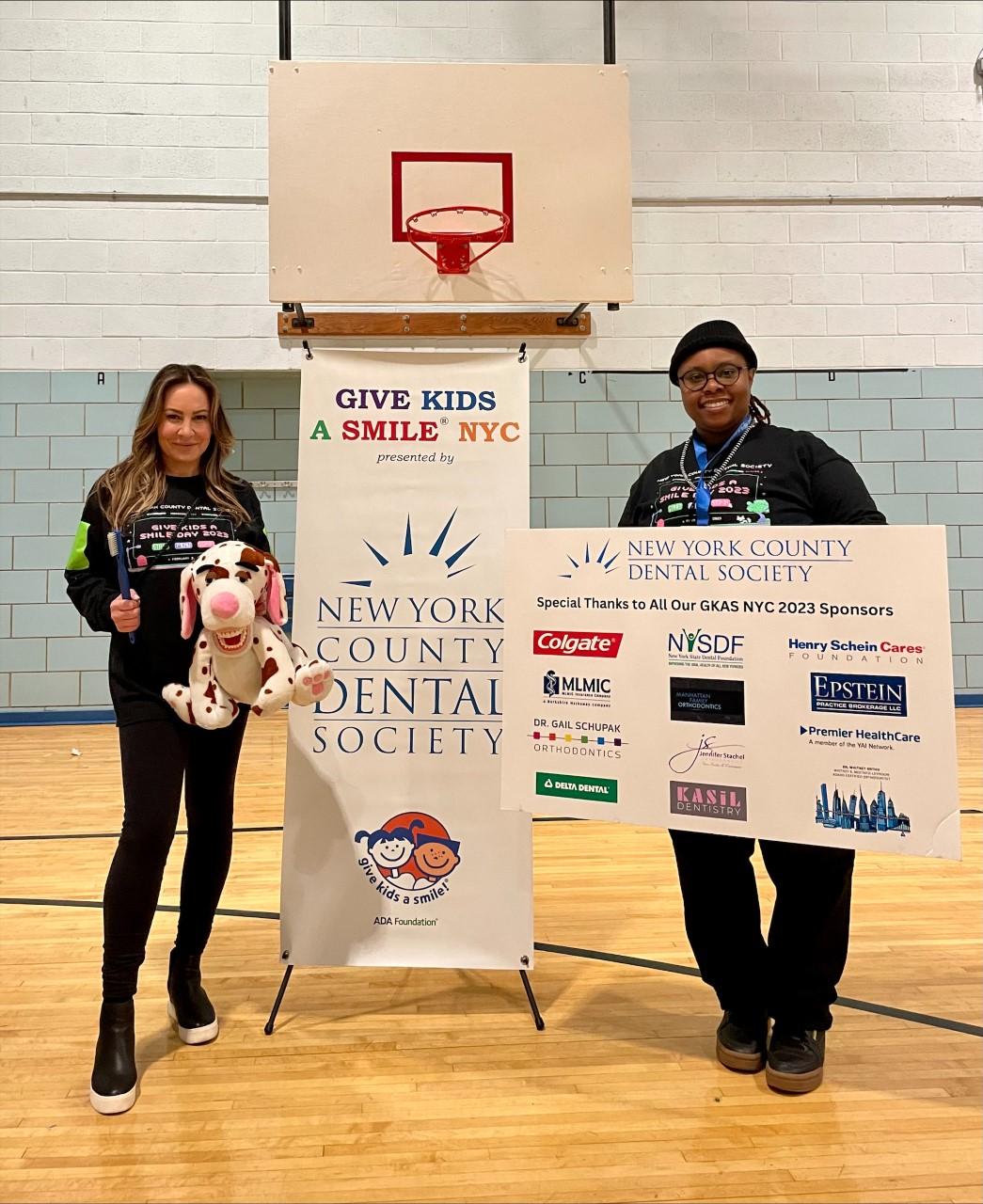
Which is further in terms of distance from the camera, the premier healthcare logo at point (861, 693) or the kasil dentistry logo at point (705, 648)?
the kasil dentistry logo at point (705, 648)

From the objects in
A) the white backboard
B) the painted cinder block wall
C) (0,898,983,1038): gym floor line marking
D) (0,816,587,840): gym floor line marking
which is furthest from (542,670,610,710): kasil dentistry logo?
the painted cinder block wall

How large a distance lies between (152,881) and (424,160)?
210 cm

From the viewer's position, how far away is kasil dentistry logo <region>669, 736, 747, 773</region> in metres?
1.50

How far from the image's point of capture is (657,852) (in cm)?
300

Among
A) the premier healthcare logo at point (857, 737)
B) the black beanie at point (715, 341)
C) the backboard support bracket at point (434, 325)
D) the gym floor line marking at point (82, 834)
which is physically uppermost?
the backboard support bracket at point (434, 325)

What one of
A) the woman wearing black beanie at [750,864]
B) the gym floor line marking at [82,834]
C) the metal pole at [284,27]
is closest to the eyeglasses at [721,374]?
the woman wearing black beanie at [750,864]

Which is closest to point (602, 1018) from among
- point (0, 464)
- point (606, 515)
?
point (606, 515)

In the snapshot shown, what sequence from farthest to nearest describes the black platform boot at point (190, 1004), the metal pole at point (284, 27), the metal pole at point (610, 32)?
the metal pole at point (610, 32) < the metal pole at point (284, 27) < the black platform boot at point (190, 1004)

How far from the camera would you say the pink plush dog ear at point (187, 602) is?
158 centimetres

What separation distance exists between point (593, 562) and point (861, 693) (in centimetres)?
52

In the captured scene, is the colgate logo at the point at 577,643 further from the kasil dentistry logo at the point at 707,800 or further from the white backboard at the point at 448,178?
the white backboard at the point at 448,178

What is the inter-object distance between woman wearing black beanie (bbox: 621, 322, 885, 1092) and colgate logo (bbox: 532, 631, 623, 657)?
0.29 meters

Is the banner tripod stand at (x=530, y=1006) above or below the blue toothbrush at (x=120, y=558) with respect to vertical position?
below

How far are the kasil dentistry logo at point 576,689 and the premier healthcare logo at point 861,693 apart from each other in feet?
1.21
